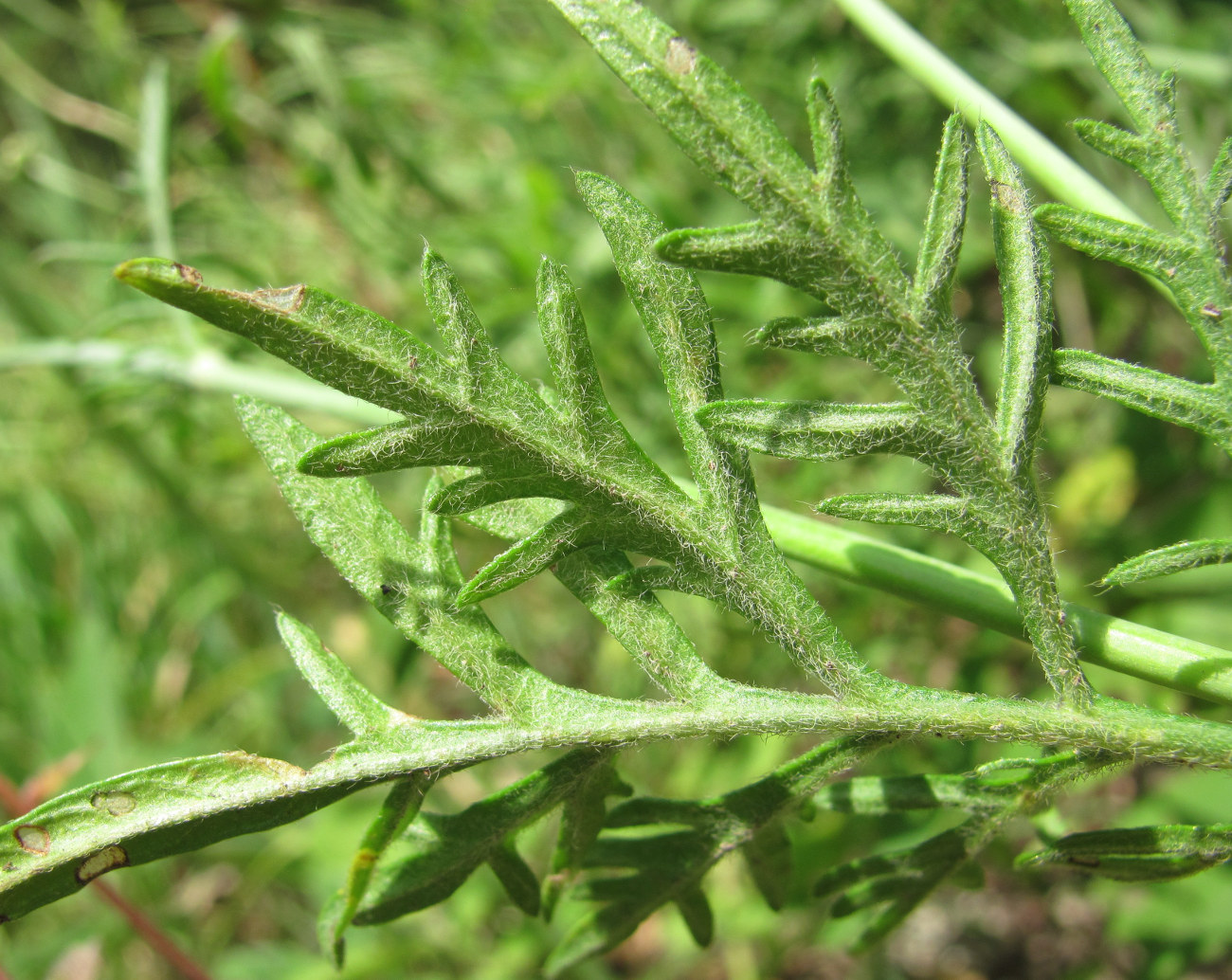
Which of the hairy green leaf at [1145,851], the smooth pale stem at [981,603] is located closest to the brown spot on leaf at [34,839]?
the smooth pale stem at [981,603]

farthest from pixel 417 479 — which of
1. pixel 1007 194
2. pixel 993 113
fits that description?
pixel 1007 194

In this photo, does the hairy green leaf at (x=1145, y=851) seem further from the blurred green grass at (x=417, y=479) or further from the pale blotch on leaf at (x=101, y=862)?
the blurred green grass at (x=417, y=479)

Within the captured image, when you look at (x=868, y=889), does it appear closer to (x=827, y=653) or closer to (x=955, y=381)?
(x=827, y=653)

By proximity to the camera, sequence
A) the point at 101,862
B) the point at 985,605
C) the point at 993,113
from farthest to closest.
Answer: the point at 993,113
the point at 985,605
the point at 101,862

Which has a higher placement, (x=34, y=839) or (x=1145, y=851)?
(x=34, y=839)

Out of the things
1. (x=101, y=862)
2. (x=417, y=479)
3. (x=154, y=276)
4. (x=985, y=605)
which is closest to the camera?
(x=154, y=276)

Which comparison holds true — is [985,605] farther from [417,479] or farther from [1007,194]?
[417,479]

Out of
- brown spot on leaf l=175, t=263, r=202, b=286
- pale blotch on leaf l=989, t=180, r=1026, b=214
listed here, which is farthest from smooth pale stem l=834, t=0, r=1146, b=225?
brown spot on leaf l=175, t=263, r=202, b=286

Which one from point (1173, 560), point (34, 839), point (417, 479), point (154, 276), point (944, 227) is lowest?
point (1173, 560)
